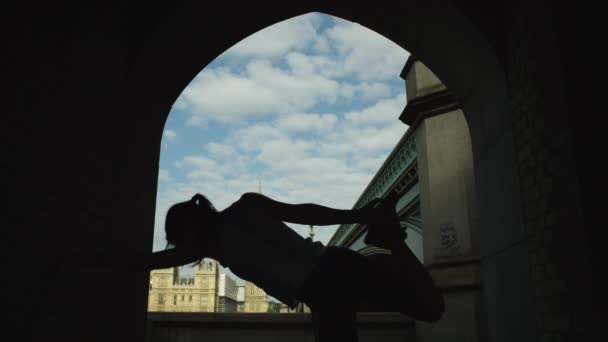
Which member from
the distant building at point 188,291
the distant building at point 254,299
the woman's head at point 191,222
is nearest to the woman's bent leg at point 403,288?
the woman's head at point 191,222

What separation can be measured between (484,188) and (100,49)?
3.28 m

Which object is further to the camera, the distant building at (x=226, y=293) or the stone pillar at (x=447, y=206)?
the distant building at (x=226, y=293)

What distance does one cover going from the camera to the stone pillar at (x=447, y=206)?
5.92 metres

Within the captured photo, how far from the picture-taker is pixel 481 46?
4.27 metres

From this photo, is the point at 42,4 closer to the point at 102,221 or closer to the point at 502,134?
the point at 102,221

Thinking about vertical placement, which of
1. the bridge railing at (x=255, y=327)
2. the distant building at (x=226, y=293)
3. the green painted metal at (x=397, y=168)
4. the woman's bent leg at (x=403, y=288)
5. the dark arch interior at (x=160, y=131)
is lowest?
the bridge railing at (x=255, y=327)

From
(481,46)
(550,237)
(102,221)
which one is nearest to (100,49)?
(102,221)

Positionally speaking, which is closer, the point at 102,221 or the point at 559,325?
the point at 559,325

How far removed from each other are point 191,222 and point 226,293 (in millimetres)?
94630

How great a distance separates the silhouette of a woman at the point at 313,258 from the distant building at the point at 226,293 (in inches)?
3390

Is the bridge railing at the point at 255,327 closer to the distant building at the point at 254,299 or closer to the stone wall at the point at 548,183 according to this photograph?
the stone wall at the point at 548,183

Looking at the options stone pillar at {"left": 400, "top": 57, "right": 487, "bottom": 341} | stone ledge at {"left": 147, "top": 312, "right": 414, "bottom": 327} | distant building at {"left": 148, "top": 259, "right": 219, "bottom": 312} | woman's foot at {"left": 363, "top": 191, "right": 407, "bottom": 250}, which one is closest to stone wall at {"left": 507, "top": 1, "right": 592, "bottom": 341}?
woman's foot at {"left": 363, "top": 191, "right": 407, "bottom": 250}

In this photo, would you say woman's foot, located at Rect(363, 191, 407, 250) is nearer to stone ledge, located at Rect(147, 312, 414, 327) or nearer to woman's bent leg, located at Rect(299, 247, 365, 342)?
woman's bent leg, located at Rect(299, 247, 365, 342)

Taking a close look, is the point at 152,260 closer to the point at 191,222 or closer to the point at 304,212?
the point at 191,222
